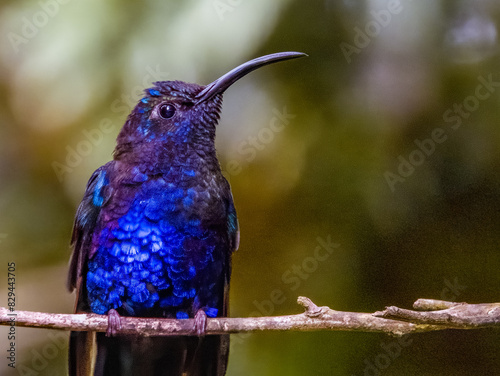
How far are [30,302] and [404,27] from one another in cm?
259

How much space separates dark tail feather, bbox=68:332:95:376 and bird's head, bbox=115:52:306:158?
0.80 metres

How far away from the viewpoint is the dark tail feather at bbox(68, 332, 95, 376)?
235 cm

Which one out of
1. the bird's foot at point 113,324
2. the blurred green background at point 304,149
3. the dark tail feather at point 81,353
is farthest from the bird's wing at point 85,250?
the blurred green background at point 304,149

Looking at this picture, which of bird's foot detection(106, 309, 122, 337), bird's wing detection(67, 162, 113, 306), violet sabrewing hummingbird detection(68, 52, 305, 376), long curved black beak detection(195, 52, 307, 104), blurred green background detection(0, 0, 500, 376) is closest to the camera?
bird's foot detection(106, 309, 122, 337)

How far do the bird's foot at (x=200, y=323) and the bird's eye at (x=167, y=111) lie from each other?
851 millimetres

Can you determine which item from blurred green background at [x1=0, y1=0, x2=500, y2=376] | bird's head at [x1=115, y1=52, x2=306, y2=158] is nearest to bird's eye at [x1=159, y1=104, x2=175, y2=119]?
bird's head at [x1=115, y1=52, x2=306, y2=158]

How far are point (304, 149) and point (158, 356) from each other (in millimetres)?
1379

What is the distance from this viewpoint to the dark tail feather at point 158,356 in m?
2.50

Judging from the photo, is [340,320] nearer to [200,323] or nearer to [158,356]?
[200,323]

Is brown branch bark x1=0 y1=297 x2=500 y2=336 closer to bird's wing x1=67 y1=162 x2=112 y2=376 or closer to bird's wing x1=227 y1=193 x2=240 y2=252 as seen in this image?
bird's wing x1=67 y1=162 x2=112 y2=376

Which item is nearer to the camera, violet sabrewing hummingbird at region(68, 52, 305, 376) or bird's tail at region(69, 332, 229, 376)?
violet sabrewing hummingbird at region(68, 52, 305, 376)

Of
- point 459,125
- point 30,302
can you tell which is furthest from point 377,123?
point 30,302

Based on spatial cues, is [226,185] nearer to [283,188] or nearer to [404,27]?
[283,188]

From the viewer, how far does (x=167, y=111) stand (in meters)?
2.44
